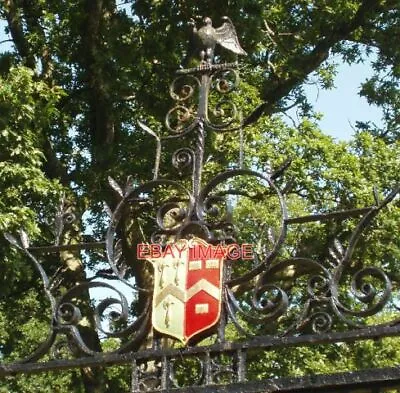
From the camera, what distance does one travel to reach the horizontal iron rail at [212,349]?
5265 mm

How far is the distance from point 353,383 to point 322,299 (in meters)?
0.78

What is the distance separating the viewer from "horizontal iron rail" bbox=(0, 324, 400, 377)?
17.3 feet

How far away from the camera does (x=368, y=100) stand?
45.4 feet

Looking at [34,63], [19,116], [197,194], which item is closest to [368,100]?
[34,63]

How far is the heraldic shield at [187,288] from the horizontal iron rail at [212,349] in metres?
0.14

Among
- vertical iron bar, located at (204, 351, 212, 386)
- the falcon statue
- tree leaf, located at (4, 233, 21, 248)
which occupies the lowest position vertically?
vertical iron bar, located at (204, 351, 212, 386)

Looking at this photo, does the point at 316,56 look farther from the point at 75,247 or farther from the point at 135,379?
the point at 135,379

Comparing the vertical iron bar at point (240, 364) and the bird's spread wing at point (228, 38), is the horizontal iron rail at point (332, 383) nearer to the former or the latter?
the vertical iron bar at point (240, 364)

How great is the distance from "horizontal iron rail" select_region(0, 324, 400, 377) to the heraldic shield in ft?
0.48

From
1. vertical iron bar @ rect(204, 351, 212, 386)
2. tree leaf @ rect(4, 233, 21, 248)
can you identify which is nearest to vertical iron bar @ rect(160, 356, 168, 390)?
vertical iron bar @ rect(204, 351, 212, 386)

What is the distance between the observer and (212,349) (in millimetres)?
5520

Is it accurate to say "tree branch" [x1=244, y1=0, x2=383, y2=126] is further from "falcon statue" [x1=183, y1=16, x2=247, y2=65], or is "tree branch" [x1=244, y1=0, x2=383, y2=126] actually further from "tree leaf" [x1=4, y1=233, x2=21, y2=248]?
"tree leaf" [x1=4, y1=233, x2=21, y2=248]

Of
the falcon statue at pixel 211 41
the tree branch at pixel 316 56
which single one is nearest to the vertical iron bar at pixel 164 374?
the falcon statue at pixel 211 41

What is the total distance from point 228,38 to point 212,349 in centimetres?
261
